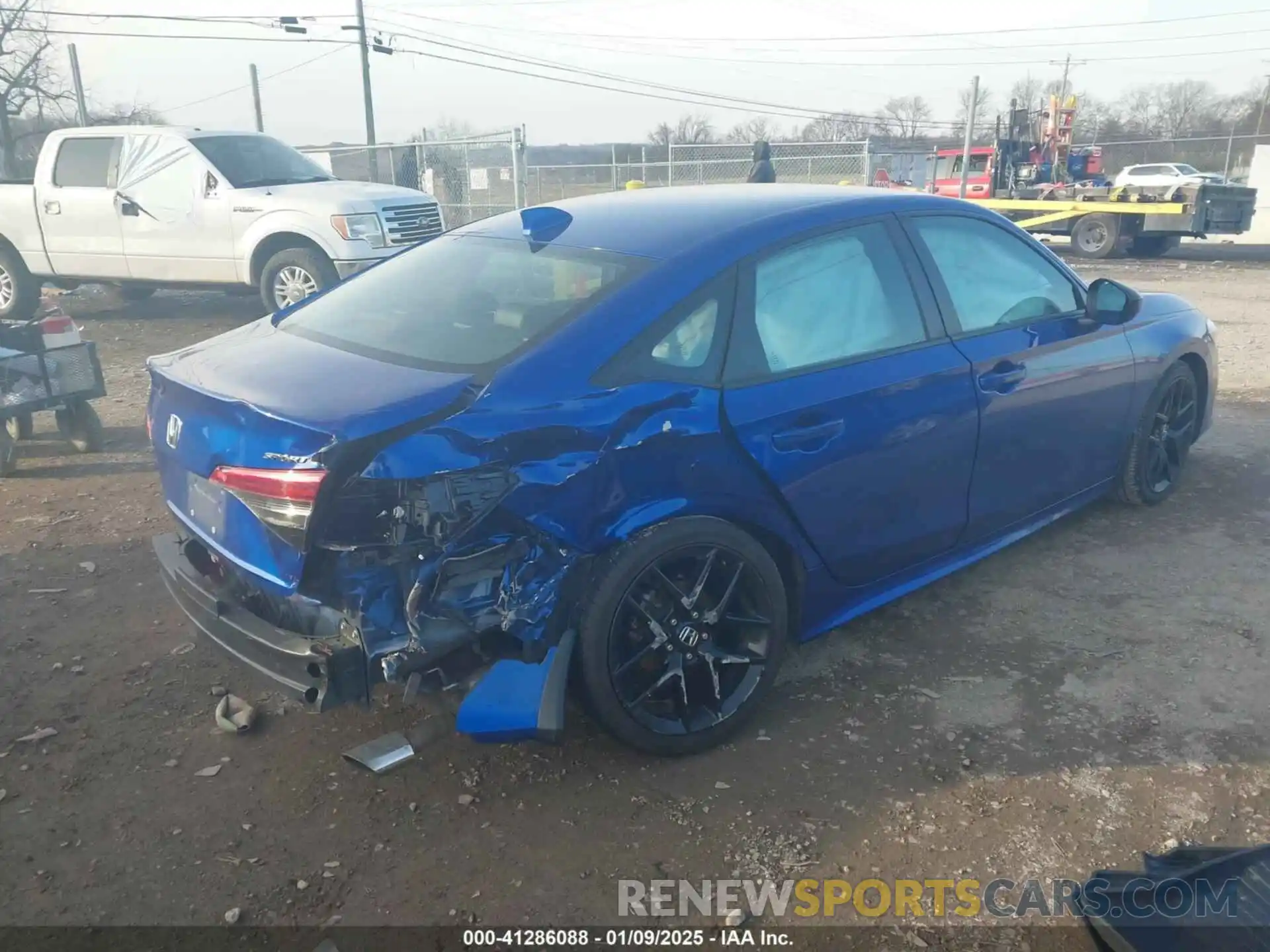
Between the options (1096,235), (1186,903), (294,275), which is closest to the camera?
(1186,903)

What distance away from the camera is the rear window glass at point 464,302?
2.91 metres

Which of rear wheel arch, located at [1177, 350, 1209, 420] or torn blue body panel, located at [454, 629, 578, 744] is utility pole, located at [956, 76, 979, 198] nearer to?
rear wheel arch, located at [1177, 350, 1209, 420]

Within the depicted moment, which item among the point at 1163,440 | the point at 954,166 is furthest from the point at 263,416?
the point at 954,166

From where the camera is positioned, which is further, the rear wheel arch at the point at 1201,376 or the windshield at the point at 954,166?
the windshield at the point at 954,166

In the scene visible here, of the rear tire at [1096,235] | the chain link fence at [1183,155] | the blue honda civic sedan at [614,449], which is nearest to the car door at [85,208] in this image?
the blue honda civic sedan at [614,449]

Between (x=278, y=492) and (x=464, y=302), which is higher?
(x=464, y=302)

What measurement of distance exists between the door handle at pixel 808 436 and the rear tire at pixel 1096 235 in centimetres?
1676

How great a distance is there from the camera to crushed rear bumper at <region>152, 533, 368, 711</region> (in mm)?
2533

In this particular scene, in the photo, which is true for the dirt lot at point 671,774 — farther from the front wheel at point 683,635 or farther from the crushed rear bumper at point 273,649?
the crushed rear bumper at point 273,649

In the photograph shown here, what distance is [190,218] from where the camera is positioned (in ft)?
32.8

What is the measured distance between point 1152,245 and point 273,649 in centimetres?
1929

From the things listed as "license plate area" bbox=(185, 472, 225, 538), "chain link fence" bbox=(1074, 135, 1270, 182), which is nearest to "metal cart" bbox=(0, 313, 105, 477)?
"license plate area" bbox=(185, 472, 225, 538)

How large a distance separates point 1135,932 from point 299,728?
2458 mm

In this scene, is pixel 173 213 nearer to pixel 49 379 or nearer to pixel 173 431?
pixel 49 379
